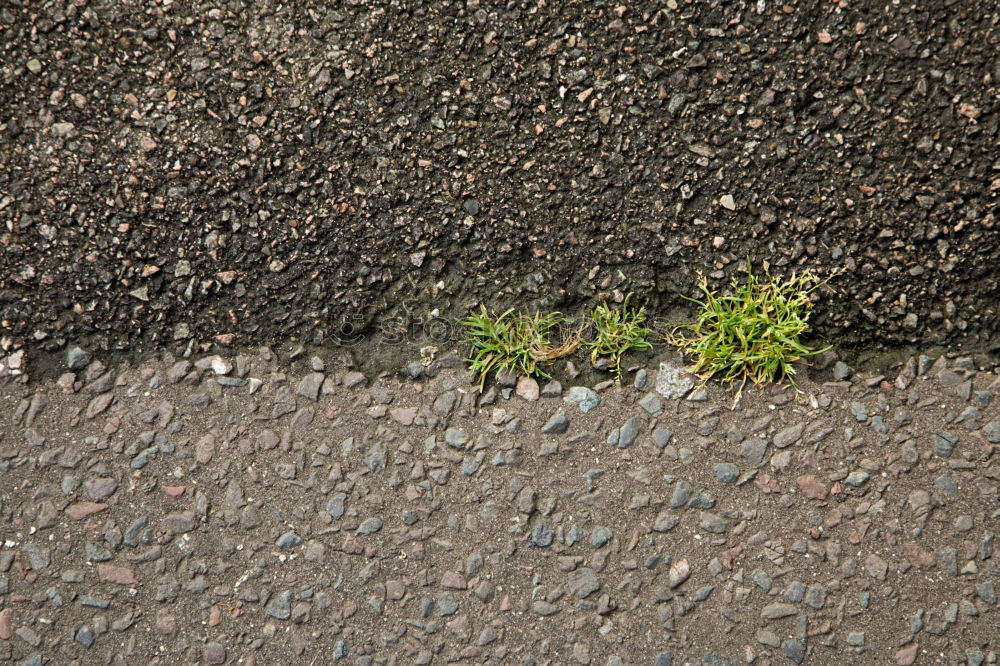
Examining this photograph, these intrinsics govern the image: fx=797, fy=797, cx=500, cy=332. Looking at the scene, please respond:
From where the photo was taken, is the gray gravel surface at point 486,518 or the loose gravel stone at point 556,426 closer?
the gray gravel surface at point 486,518

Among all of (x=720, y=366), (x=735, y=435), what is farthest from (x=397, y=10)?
(x=735, y=435)

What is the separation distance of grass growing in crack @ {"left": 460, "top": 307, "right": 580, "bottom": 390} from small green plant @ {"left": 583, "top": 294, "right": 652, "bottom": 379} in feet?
0.23

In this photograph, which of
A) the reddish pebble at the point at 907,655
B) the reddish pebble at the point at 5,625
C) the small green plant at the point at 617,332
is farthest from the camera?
the small green plant at the point at 617,332

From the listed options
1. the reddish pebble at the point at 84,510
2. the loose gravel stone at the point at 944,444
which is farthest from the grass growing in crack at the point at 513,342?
the reddish pebble at the point at 84,510

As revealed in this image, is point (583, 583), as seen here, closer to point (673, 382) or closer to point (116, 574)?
point (673, 382)

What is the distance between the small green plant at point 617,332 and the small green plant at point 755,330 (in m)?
0.15

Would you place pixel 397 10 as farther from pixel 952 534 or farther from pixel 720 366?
pixel 952 534

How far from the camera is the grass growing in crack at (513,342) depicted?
2.56m

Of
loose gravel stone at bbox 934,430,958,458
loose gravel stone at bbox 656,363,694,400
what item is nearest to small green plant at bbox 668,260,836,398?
loose gravel stone at bbox 656,363,694,400

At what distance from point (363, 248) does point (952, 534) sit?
2010mm

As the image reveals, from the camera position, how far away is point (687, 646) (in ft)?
7.73

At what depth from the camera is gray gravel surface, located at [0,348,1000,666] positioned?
2371 millimetres

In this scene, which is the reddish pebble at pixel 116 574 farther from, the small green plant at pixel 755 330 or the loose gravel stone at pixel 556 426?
the small green plant at pixel 755 330

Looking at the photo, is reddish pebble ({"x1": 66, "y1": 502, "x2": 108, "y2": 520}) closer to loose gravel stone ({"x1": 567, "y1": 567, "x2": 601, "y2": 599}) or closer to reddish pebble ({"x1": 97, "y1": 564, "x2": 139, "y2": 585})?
reddish pebble ({"x1": 97, "y1": 564, "x2": 139, "y2": 585})
